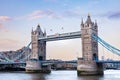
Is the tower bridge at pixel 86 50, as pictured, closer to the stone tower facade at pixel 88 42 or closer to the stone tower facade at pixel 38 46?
the stone tower facade at pixel 88 42

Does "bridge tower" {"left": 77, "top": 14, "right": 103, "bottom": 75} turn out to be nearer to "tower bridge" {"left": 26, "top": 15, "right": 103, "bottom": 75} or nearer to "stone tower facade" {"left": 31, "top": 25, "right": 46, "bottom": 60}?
"tower bridge" {"left": 26, "top": 15, "right": 103, "bottom": 75}

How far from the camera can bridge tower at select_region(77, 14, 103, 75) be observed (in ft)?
238

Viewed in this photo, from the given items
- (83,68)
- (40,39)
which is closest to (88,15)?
(83,68)

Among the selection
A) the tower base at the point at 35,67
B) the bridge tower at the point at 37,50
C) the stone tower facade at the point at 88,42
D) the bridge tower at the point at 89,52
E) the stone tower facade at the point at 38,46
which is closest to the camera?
the bridge tower at the point at 89,52

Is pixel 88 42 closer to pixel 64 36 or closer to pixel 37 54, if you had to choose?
pixel 64 36

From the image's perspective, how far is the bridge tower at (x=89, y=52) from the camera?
7244 cm

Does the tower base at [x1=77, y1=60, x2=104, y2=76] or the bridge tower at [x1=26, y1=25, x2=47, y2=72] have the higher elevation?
the bridge tower at [x1=26, y1=25, x2=47, y2=72]

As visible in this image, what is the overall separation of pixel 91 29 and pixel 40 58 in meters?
23.4

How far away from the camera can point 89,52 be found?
75438mm

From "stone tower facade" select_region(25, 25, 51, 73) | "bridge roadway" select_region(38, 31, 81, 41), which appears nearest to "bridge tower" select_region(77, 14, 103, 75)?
"bridge roadway" select_region(38, 31, 81, 41)

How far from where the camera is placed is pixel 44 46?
9425cm

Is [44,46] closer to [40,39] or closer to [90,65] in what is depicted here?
[40,39]

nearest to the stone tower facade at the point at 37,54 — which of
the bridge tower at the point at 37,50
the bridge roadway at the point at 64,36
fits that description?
the bridge tower at the point at 37,50

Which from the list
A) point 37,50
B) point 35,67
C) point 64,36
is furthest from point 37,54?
point 64,36
